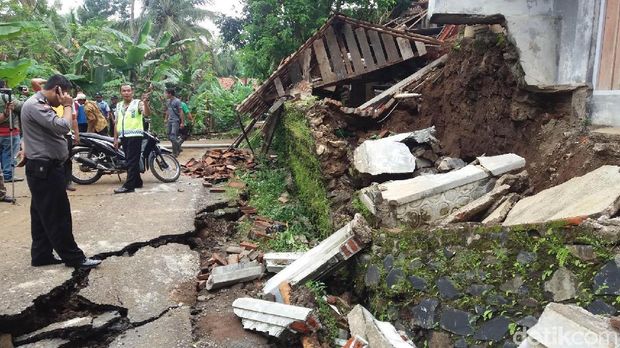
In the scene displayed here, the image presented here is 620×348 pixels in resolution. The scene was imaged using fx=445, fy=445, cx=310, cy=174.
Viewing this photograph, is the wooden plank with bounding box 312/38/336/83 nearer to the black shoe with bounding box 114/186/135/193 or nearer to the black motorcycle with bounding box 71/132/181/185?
the black motorcycle with bounding box 71/132/181/185

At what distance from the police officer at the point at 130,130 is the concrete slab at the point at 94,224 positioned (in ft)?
0.89

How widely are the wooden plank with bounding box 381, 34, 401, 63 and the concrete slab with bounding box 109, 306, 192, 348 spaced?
21.0 ft

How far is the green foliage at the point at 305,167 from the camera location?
5.41 meters

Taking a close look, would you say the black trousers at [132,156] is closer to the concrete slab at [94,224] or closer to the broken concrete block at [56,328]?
the concrete slab at [94,224]

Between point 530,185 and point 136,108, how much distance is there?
573 centimetres

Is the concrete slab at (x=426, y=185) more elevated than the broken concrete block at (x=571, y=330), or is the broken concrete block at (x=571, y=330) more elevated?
the concrete slab at (x=426, y=185)

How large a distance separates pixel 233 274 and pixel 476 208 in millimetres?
2263

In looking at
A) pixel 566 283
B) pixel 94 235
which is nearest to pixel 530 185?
pixel 566 283

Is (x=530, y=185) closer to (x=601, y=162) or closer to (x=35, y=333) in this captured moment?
(x=601, y=162)

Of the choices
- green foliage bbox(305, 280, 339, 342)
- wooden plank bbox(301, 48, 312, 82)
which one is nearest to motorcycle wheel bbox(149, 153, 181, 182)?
wooden plank bbox(301, 48, 312, 82)

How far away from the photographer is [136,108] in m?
7.06

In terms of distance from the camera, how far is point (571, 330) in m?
2.20

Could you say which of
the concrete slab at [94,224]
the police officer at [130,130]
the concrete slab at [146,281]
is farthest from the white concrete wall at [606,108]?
the police officer at [130,130]

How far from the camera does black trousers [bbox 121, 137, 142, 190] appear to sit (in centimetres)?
713
